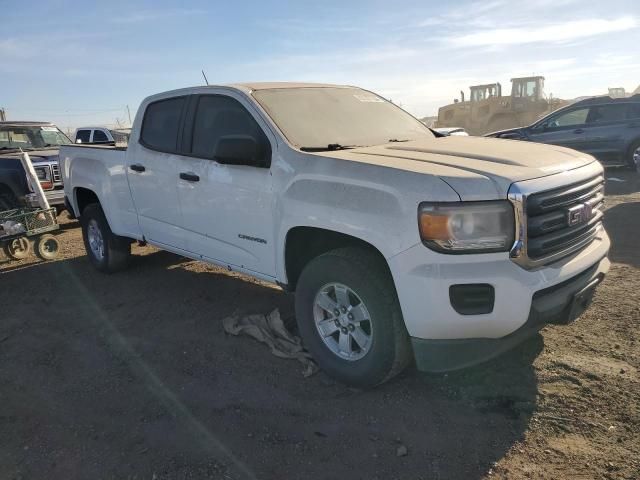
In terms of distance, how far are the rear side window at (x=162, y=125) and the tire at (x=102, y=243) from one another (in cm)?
146

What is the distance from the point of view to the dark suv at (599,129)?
12008 millimetres

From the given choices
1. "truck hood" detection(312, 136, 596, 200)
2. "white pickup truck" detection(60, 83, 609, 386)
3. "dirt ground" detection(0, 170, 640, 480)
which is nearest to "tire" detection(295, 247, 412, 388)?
"white pickup truck" detection(60, 83, 609, 386)

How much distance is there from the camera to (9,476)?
9.16 feet

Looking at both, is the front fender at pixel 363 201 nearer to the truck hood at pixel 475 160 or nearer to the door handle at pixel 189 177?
the truck hood at pixel 475 160

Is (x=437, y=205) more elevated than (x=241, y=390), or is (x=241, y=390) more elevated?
(x=437, y=205)

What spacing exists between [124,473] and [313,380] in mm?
1311

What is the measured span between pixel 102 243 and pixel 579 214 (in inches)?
204

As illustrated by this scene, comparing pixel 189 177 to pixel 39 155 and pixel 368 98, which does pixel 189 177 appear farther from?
pixel 39 155

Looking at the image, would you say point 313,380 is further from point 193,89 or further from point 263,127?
point 193,89

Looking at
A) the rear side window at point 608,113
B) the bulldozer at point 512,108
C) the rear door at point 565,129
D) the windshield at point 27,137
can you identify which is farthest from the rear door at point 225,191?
the bulldozer at point 512,108

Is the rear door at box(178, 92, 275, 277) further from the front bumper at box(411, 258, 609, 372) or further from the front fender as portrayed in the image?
the front bumper at box(411, 258, 609, 372)

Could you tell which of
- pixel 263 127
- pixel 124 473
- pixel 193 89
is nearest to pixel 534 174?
pixel 263 127

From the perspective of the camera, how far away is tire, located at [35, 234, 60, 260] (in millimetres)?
7352

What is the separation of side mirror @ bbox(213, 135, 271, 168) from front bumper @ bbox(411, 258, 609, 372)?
1658mm
